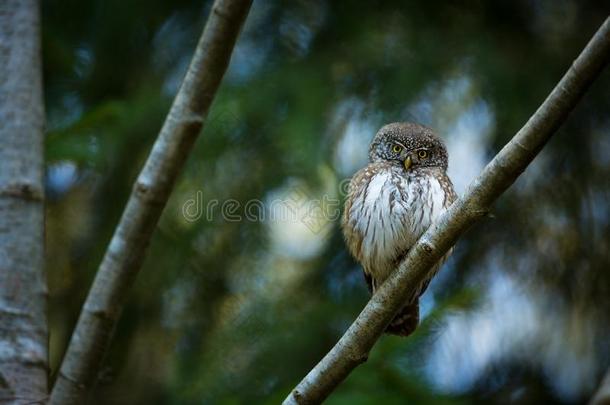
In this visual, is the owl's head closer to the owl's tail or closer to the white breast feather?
the white breast feather

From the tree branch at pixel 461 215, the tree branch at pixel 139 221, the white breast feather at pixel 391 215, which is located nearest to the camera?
the tree branch at pixel 461 215

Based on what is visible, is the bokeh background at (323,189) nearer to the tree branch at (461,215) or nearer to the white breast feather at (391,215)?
the white breast feather at (391,215)

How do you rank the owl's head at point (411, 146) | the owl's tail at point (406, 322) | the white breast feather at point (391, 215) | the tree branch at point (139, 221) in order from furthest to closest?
1. the owl's head at point (411, 146)
2. the owl's tail at point (406, 322)
3. the white breast feather at point (391, 215)
4. the tree branch at point (139, 221)

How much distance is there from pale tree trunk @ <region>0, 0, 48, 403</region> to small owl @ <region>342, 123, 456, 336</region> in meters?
1.38

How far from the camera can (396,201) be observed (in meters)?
3.27

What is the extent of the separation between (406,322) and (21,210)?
169 centimetres

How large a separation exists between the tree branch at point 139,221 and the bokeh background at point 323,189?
1.07 meters

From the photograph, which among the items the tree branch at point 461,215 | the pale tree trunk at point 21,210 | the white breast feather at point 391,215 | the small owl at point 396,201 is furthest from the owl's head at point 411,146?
the pale tree trunk at point 21,210

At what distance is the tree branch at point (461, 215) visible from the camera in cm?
184

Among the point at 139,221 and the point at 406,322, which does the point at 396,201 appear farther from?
the point at 139,221

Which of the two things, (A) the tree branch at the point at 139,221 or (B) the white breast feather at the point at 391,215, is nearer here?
(A) the tree branch at the point at 139,221

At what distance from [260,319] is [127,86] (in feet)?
5.07

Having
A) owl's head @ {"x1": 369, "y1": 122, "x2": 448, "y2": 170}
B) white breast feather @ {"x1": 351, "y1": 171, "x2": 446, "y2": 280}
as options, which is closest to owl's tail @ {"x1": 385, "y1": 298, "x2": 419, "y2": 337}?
white breast feather @ {"x1": 351, "y1": 171, "x2": 446, "y2": 280}
